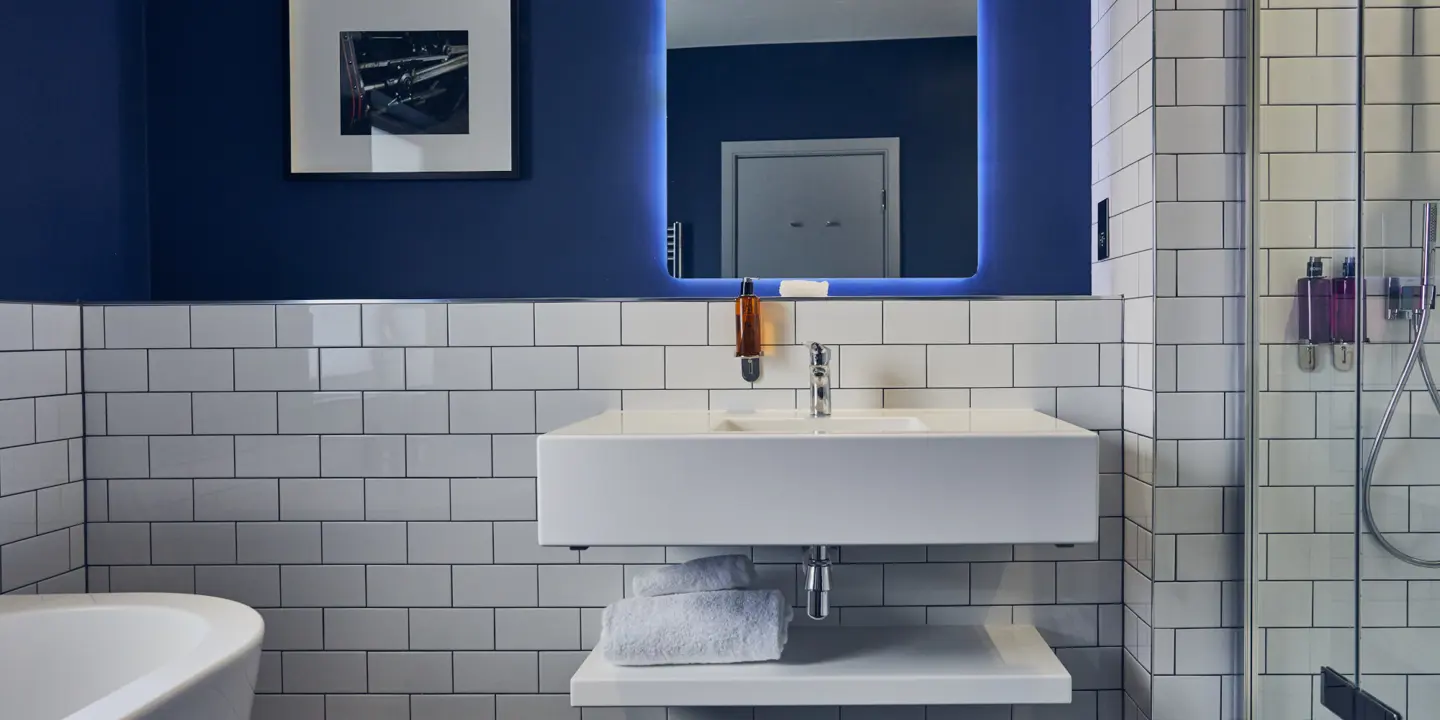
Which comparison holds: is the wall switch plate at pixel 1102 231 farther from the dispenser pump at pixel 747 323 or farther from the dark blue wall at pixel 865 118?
the dispenser pump at pixel 747 323

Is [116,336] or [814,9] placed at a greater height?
[814,9]

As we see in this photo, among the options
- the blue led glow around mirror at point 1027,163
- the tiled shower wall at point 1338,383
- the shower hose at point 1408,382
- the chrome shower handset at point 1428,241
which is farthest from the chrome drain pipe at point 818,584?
the chrome shower handset at point 1428,241

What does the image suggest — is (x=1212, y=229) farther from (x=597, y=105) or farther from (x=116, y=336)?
(x=116, y=336)

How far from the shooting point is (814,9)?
243 cm

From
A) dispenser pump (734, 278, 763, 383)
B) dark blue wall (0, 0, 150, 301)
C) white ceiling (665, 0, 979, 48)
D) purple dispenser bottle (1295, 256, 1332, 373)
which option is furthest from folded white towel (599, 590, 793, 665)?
dark blue wall (0, 0, 150, 301)

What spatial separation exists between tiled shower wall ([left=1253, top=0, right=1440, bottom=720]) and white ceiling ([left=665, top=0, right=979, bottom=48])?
740 millimetres

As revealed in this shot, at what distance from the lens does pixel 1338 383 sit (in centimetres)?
170

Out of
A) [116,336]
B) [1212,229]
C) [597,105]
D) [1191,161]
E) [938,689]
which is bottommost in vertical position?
[938,689]

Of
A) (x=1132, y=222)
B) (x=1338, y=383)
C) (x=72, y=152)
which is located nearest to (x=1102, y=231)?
(x=1132, y=222)

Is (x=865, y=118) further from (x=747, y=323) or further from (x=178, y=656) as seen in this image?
(x=178, y=656)

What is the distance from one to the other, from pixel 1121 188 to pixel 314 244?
1909mm

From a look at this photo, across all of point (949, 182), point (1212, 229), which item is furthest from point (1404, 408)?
point (949, 182)

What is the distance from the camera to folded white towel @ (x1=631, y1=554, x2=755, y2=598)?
2031 mm

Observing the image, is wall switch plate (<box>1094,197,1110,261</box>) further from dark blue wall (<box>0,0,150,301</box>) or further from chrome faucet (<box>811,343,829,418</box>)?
dark blue wall (<box>0,0,150,301</box>)
